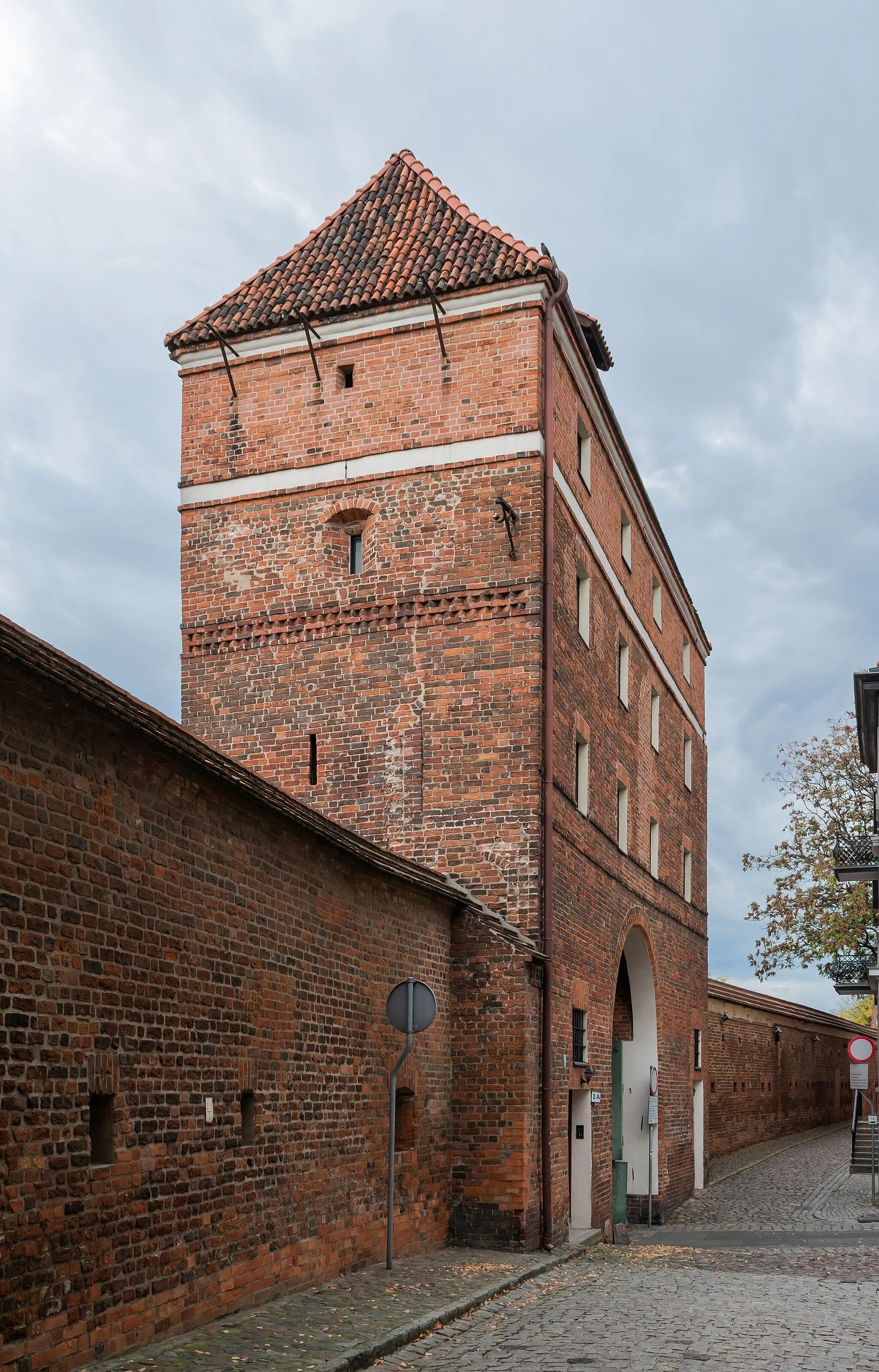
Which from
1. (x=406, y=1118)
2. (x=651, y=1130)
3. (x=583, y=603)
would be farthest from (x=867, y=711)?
(x=406, y=1118)

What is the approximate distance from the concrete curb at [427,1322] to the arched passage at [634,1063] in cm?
898

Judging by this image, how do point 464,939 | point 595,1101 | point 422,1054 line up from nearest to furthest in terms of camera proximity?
point 422,1054
point 464,939
point 595,1101

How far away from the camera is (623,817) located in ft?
74.1

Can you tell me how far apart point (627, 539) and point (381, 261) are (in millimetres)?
6911

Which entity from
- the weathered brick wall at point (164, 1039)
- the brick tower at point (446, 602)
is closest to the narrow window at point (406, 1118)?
the weathered brick wall at point (164, 1039)

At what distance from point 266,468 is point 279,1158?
34.2 ft

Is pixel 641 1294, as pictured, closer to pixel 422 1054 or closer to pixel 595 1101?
pixel 422 1054

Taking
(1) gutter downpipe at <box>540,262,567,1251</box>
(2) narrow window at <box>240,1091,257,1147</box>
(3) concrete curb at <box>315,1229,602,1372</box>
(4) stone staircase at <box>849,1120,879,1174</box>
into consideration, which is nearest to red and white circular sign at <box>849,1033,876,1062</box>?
(4) stone staircase at <box>849,1120,879,1174</box>

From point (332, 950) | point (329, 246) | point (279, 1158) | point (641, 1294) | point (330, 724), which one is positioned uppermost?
point (329, 246)

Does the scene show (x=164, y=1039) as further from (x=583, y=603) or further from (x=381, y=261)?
(x=381, y=261)

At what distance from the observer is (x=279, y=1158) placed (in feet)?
35.1

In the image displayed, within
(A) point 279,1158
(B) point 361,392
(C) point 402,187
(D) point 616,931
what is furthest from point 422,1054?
(C) point 402,187

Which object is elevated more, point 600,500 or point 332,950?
point 600,500

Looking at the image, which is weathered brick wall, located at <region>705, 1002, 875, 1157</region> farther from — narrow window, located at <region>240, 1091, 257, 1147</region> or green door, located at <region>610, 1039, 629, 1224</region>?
narrow window, located at <region>240, 1091, 257, 1147</region>
